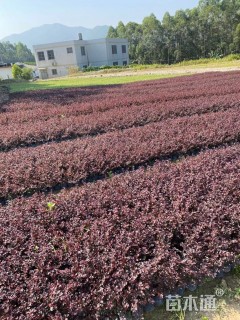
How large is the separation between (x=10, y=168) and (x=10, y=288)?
2893 millimetres

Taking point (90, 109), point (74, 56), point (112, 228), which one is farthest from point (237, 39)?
point (112, 228)

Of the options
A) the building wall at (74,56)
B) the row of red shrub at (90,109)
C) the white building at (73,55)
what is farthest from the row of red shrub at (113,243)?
the building wall at (74,56)

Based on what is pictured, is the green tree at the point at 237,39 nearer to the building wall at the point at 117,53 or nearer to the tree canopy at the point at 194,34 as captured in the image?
the tree canopy at the point at 194,34

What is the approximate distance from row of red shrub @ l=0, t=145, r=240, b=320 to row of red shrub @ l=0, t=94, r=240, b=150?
3600 millimetres

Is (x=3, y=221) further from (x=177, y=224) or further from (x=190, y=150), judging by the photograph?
(x=190, y=150)

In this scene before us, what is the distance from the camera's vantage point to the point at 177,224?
9.53 feet

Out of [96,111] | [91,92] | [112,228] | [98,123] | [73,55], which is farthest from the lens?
[73,55]

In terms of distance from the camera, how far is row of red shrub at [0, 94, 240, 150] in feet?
23.1

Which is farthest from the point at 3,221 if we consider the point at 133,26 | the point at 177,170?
the point at 133,26

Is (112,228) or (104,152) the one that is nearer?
(112,228)

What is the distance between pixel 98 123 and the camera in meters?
7.62

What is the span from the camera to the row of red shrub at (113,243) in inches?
87.6

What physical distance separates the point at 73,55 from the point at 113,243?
172 ft

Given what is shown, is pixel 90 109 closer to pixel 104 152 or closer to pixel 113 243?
pixel 104 152
